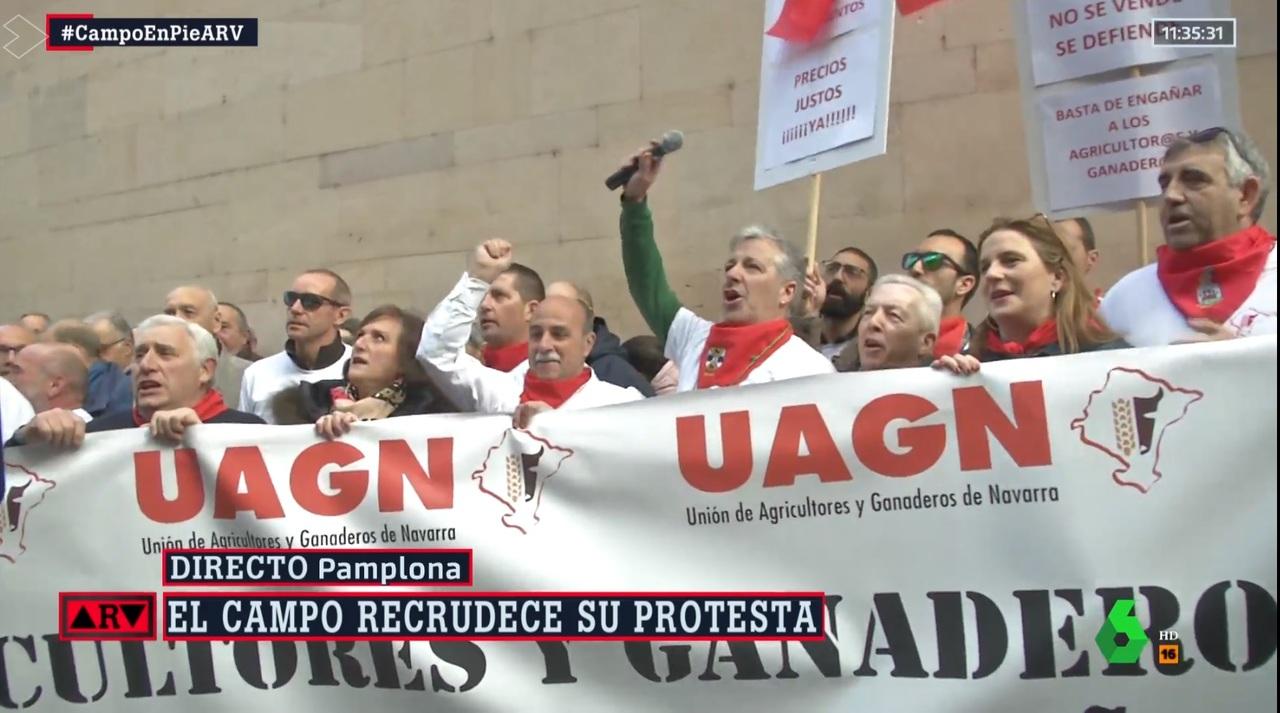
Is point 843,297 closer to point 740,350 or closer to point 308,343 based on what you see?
point 740,350

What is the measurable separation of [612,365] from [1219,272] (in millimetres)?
1964

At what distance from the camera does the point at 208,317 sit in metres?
6.39

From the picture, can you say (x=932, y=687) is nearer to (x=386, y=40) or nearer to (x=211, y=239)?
(x=386, y=40)

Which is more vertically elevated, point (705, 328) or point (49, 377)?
point (705, 328)

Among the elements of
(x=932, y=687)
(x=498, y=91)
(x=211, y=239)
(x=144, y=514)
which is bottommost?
(x=932, y=687)

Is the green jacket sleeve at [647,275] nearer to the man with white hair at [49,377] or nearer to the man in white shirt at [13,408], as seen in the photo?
the man with white hair at [49,377]

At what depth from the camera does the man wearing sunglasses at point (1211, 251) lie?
12.1 feet

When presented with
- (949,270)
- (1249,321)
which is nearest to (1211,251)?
(1249,321)

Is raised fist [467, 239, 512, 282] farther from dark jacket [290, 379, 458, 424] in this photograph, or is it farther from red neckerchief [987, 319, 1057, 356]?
red neckerchief [987, 319, 1057, 356]

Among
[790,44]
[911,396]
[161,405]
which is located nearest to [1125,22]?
[790,44]

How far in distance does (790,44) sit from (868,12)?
0.42 meters

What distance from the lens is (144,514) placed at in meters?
4.19

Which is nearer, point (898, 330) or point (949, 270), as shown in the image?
point (898, 330)

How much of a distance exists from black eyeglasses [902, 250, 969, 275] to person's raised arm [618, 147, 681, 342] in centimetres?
77
